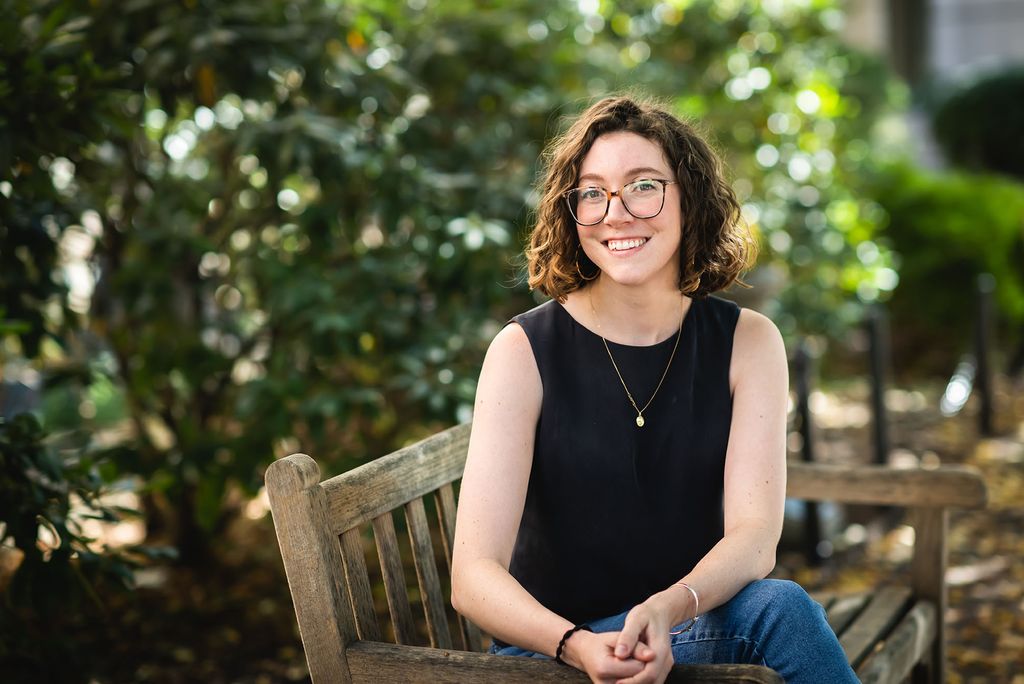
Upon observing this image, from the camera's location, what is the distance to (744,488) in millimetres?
2072

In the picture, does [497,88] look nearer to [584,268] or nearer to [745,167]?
[584,268]

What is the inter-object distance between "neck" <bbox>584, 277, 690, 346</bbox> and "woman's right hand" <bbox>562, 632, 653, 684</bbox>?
69 centimetres

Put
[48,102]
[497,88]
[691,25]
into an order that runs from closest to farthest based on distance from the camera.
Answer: [48,102] → [497,88] → [691,25]

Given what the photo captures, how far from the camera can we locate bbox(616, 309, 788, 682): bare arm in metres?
1.91

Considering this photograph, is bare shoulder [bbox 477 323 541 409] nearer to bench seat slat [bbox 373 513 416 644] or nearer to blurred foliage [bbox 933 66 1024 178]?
bench seat slat [bbox 373 513 416 644]

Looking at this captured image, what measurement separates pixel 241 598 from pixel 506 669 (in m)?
2.90

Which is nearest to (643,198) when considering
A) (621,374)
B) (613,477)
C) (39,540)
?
(621,374)

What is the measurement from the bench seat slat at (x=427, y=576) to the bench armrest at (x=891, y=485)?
1088 millimetres

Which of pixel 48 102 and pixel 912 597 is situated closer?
pixel 48 102

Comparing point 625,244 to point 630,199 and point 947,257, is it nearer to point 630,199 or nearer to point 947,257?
point 630,199

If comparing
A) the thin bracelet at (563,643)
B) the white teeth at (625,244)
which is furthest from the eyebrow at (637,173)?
the thin bracelet at (563,643)

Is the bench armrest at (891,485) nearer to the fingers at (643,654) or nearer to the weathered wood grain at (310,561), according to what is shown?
the fingers at (643,654)

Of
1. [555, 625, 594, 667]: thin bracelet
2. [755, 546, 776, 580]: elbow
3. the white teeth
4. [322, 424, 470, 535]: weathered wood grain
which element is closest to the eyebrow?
the white teeth

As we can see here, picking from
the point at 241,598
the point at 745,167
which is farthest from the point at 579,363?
the point at 745,167
